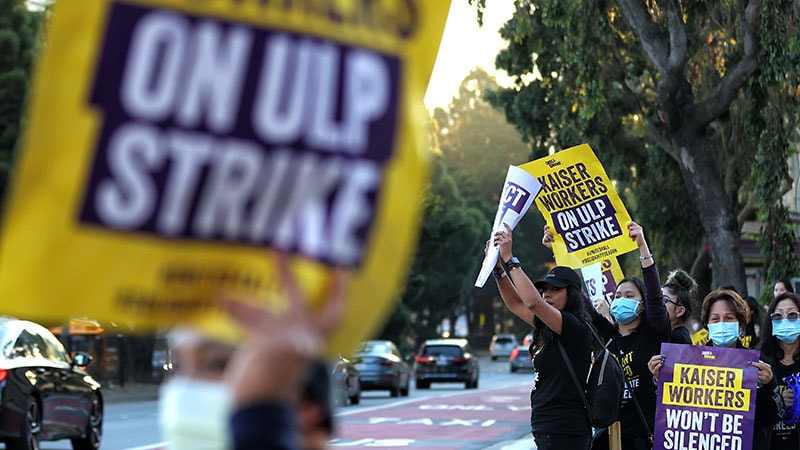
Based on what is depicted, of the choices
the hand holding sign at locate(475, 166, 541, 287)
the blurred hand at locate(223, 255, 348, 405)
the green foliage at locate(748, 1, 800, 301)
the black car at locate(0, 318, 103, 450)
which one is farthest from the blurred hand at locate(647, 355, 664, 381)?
the green foliage at locate(748, 1, 800, 301)

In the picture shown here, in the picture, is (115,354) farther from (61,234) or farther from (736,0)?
(61,234)

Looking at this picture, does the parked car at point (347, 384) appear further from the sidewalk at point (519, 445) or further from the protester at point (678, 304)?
the protester at point (678, 304)

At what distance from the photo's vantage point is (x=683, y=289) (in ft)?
30.9

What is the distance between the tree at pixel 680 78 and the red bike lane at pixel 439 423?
4.46m

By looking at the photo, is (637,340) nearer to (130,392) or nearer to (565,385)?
(565,385)

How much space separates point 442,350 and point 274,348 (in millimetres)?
43335

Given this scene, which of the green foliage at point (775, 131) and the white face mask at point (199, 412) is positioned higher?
the green foliage at point (775, 131)

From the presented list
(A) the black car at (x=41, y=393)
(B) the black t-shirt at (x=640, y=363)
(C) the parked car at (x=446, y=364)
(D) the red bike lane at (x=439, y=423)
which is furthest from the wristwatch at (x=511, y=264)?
(C) the parked car at (x=446, y=364)

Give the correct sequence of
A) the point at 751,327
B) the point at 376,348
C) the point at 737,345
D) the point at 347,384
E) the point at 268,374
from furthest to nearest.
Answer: the point at 376,348, the point at 347,384, the point at 751,327, the point at 737,345, the point at 268,374

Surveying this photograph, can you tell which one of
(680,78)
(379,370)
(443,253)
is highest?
(443,253)

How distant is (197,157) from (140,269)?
0.69 feet

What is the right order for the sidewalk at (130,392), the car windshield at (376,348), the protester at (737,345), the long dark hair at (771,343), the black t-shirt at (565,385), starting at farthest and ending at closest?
the sidewalk at (130,392) → the car windshield at (376,348) → the long dark hair at (771,343) → the protester at (737,345) → the black t-shirt at (565,385)

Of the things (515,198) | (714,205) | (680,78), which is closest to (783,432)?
(515,198)

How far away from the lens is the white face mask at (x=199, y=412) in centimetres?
267
